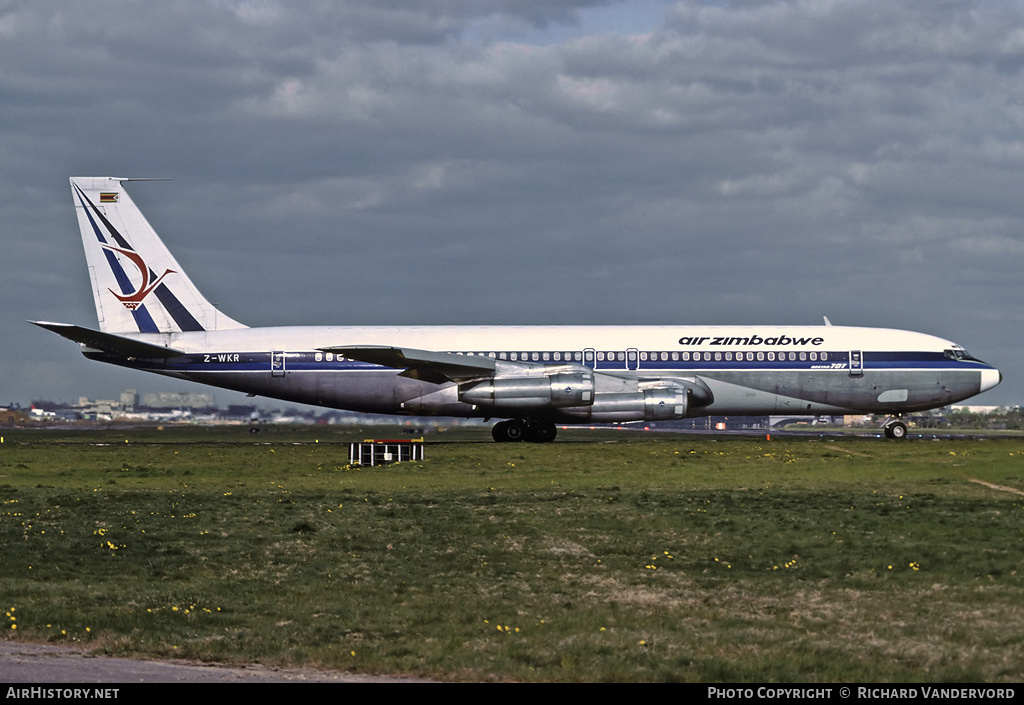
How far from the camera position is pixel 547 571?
64.7ft

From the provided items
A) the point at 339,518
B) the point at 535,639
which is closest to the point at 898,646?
the point at 535,639

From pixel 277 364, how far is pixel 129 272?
27.3ft

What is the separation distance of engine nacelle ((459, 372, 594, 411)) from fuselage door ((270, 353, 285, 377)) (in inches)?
333

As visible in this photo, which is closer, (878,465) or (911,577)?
(911,577)

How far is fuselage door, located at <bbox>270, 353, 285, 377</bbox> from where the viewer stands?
5031cm

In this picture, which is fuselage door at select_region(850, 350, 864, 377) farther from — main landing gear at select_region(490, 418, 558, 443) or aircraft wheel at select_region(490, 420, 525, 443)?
aircraft wheel at select_region(490, 420, 525, 443)

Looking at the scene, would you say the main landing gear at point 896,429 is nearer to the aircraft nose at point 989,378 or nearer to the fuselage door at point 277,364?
the aircraft nose at point 989,378

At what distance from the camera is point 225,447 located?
156 ft

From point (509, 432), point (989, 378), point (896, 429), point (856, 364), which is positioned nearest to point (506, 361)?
point (509, 432)

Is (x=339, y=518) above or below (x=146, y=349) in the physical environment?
below

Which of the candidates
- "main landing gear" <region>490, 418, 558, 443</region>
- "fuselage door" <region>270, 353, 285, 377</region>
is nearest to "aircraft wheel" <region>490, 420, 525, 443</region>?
"main landing gear" <region>490, 418, 558, 443</region>

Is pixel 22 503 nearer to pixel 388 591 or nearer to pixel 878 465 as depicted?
pixel 388 591

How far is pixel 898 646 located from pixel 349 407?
38652mm

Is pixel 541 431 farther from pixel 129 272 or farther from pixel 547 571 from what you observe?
pixel 547 571
